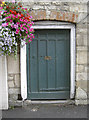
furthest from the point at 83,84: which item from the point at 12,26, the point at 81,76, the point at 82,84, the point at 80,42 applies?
the point at 12,26

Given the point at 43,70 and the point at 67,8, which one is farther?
the point at 43,70

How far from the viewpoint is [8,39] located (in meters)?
3.52

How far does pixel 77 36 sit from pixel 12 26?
182 centimetres

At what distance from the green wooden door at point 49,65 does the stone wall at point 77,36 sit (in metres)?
0.32

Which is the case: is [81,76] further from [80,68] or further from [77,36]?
[77,36]

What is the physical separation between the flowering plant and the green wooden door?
82cm

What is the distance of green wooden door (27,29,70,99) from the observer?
4.56 meters

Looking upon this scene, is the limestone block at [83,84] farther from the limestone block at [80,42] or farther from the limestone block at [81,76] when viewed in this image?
the limestone block at [80,42]

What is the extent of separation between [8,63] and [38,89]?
1.15 meters

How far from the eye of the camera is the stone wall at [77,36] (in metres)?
4.31

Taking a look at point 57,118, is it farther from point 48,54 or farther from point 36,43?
point 36,43

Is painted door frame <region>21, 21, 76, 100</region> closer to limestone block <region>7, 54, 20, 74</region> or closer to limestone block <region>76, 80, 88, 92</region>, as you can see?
limestone block <region>7, 54, 20, 74</region>

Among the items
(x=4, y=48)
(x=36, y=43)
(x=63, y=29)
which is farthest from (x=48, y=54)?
(x=4, y=48)

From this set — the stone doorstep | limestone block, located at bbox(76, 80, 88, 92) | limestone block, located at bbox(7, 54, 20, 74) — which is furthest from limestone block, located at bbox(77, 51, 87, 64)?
limestone block, located at bbox(7, 54, 20, 74)
